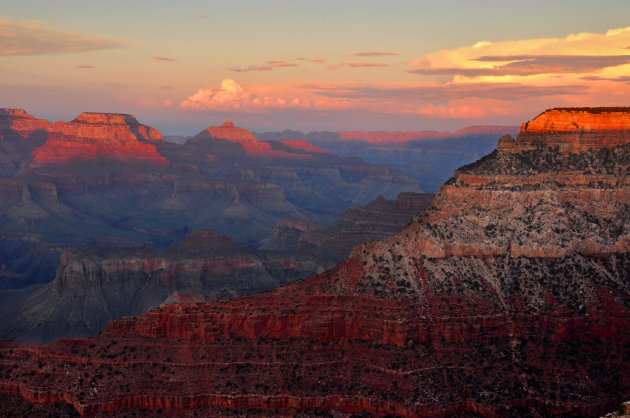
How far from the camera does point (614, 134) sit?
3423 inches

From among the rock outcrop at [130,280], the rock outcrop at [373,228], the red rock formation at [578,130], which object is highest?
the red rock formation at [578,130]

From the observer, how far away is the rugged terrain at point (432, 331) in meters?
67.9

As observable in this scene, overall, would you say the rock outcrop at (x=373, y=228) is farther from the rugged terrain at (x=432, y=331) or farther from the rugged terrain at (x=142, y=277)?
the rugged terrain at (x=432, y=331)

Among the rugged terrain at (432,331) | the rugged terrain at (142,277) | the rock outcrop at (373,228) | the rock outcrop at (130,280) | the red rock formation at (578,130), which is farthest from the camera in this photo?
the rock outcrop at (373,228)

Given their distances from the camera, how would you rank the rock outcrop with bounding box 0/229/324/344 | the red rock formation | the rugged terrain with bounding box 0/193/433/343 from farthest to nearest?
the rock outcrop with bounding box 0/229/324/344 < the rugged terrain with bounding box 0/193/433/343 < the red rock formation

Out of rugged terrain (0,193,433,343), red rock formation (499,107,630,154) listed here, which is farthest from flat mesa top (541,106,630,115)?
rugged terrain (0,193,433,343)

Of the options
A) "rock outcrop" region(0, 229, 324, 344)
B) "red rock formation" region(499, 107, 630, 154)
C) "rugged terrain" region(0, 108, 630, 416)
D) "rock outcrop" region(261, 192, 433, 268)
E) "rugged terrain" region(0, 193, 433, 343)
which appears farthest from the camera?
"rock outcrop" region(261, 192, 433, 268)

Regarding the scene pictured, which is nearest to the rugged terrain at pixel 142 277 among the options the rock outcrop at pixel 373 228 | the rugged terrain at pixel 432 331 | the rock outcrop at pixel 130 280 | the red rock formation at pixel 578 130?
the rock outcrop at pixel 130 280

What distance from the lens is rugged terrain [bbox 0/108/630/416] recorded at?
6788cm

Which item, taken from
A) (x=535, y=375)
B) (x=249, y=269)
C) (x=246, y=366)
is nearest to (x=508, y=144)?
(x=535, y=375)

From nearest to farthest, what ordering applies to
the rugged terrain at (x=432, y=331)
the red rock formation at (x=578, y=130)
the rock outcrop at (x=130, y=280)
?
the rugged terrain at (x=432, y=331), the red rock formation at (x=578, y=130), the rock outcrop at (x=130, y=280)

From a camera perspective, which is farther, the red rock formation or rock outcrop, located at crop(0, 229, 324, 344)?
rock outcrop, located at crop(0, 229, 324, 344)

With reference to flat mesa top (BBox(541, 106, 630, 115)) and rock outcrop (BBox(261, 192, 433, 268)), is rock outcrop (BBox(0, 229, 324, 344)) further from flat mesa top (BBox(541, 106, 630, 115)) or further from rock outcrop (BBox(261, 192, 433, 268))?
flat mesa top (BBox(541, 106, 630, 115))

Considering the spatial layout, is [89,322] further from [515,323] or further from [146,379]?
[515,323]
